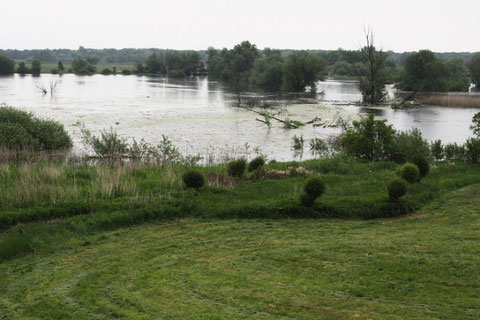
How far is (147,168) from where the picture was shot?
52.7ft

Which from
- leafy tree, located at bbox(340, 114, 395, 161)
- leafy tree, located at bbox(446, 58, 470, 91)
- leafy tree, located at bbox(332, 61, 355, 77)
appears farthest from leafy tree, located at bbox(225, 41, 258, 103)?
leafy tree, located at bbox(340, 114, 395, 161)

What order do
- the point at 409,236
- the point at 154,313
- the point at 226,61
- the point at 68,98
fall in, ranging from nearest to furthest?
the point at 154,313 → the point at 409,236 → the point at 68,98 → the point at 226,61

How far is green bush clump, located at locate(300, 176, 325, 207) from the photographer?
11898mm

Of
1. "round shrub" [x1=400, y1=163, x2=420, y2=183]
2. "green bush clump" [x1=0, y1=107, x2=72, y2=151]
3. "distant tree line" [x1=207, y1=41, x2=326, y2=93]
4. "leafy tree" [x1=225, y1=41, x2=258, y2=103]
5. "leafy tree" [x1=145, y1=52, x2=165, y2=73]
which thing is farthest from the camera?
"leafy tree" [x1=145, y1=52, x2=165, y2=73]

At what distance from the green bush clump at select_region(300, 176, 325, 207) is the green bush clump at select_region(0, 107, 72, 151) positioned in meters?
11.5

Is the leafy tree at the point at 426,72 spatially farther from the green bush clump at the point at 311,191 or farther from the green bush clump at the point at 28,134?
the green bush clump at the point at 311,191

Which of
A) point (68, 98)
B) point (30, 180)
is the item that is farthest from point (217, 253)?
point (68, 98)

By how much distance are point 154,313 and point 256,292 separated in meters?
1.54

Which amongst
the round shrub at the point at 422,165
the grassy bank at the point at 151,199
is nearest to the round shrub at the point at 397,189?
the grassy bank at the point at 151,199

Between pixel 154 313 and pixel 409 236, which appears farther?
pixel 409 236

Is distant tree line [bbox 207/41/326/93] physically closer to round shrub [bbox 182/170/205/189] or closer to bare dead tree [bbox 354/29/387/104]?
bare dead tree [bbox 354/29/387/104]

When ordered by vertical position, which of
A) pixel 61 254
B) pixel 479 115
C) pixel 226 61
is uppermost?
pixel 226 61

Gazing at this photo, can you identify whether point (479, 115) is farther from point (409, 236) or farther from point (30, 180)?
point (30, 180)

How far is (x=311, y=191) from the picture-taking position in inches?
469
